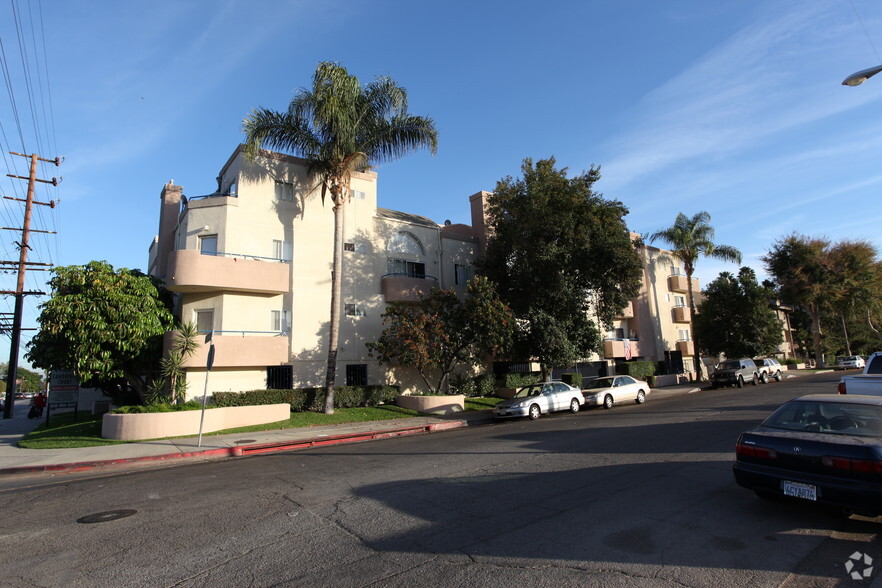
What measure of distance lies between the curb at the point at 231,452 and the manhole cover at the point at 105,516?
6.08 metres

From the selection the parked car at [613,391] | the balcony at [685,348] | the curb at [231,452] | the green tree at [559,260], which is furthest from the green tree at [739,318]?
the curb at [231,452]

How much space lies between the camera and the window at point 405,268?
2591cm

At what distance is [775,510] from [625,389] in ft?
59.0

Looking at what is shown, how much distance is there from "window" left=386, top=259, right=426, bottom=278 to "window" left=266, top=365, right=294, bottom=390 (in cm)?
727

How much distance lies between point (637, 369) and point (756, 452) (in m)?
31.6

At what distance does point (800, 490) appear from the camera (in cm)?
540

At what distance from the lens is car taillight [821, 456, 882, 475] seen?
4961 millimetres

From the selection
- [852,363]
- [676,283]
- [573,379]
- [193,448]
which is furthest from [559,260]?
[852,363]

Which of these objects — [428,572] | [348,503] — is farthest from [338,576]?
[348,503]

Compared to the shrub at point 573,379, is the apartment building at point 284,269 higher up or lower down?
higher up

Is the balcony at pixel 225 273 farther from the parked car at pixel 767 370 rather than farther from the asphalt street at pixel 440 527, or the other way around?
the parked car at pixel 767 370

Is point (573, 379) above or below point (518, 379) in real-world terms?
below

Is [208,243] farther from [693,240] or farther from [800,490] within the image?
[693,240]

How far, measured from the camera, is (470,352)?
22.5 m
